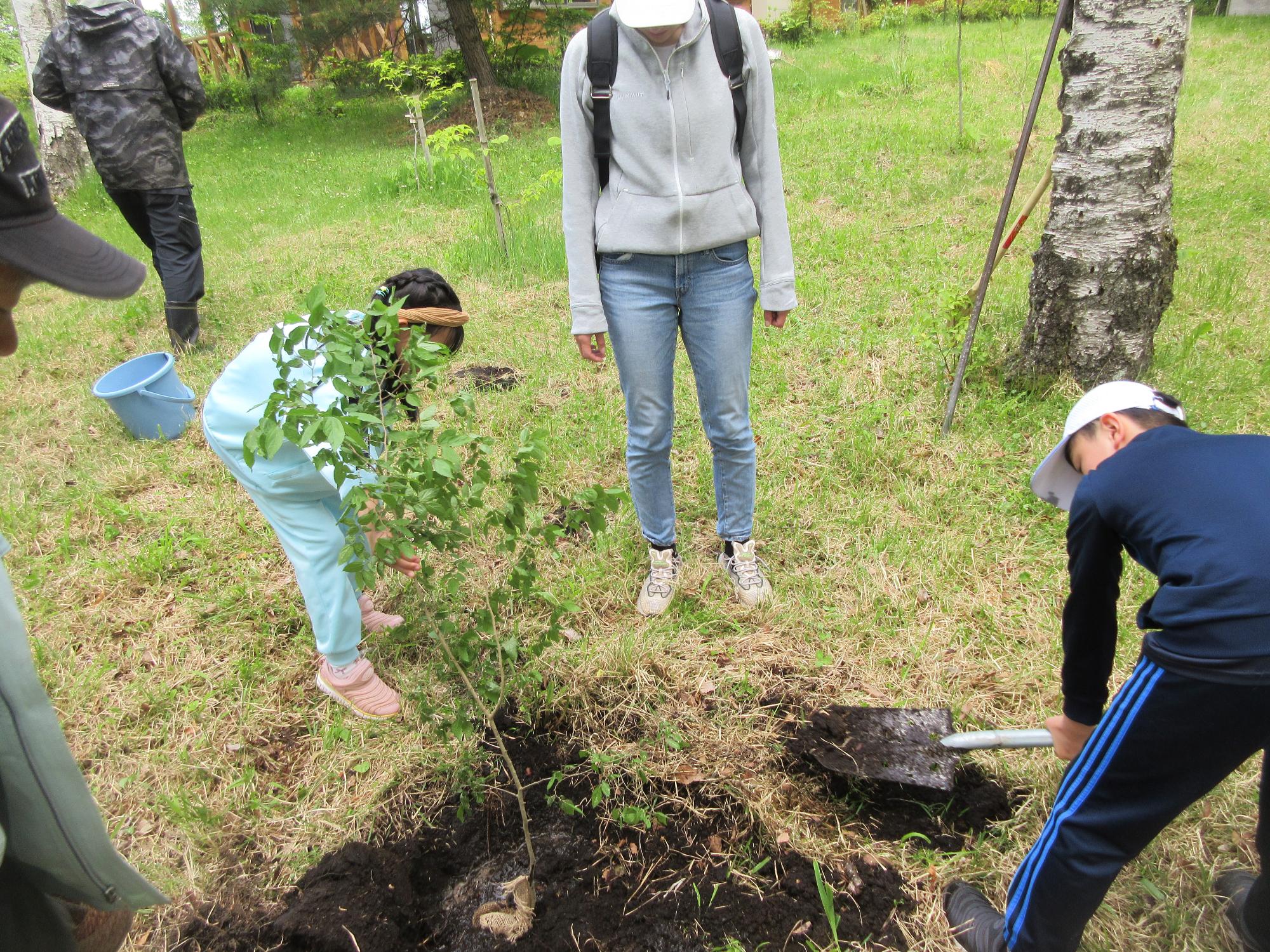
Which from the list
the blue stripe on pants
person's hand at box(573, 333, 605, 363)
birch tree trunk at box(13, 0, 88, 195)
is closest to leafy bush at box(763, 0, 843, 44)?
birch tree trunk at box(13, 0, 88, 195)

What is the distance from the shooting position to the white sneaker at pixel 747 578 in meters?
2.70

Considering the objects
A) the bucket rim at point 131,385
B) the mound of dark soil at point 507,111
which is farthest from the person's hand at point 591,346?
the mound of dark soil at point 507,111

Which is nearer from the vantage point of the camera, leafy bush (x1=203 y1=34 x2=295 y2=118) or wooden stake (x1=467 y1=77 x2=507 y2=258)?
wooden stake (x1=467 y1=77 x2=507 y2=258)

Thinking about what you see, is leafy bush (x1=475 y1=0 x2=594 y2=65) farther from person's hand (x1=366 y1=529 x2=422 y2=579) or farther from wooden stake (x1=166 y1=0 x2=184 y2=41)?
person's hand (x1=366 y1=529 x2=422 y2=579)

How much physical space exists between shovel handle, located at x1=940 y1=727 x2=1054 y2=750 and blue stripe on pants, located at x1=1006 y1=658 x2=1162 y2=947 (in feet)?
1.23

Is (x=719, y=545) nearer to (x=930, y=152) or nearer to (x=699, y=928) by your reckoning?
(x=699, y=928)

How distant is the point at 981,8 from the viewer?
16469 millimetres

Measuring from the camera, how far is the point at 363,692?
8.10ft

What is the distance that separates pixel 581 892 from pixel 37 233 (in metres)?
1.73

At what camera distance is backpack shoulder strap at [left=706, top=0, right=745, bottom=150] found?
2148 millimetres

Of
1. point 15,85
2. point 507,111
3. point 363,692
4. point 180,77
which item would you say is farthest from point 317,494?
point 15,85

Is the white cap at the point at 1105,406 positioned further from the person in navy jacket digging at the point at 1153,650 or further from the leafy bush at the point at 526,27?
the leafy bush at the point at 526,27

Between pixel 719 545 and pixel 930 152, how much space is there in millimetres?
6182

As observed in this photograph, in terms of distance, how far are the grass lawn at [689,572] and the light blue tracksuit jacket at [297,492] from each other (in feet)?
0.67
